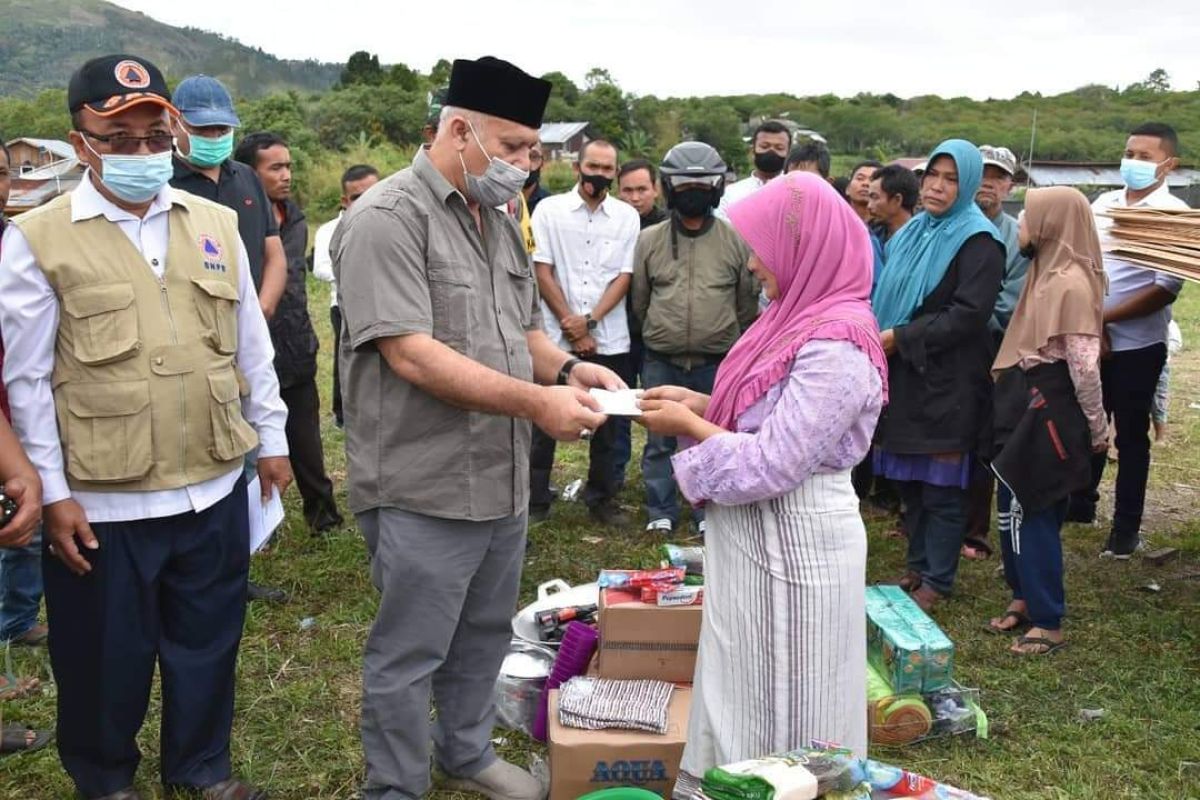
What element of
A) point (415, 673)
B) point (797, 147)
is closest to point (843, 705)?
point (415, 673)

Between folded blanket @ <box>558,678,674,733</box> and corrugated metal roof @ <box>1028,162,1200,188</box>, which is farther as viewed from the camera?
corrugated metal roof @ <box>1028,162,1200,188</box>

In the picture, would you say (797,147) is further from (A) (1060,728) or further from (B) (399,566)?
(B) (399,566)

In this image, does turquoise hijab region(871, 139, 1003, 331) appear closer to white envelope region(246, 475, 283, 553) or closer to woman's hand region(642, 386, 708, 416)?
woman's hand region(642, 386, 708, 416)

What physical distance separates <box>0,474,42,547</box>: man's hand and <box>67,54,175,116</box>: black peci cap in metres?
0.93

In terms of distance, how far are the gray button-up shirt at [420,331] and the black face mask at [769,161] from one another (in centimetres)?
399

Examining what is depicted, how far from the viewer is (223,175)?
444cm

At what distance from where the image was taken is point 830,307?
2.57m

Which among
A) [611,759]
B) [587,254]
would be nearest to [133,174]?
[611,759]

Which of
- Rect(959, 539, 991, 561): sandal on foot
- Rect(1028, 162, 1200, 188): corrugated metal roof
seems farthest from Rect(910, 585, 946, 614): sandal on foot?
Rect(1028, 162, 1200, 188): corrugated metal roof

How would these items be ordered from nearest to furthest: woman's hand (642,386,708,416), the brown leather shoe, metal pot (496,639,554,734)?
woman's hand (642,386,708,416), the brown leather shoe, metal pot (496,639,554,734)

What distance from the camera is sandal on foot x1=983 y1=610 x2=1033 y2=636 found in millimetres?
4395

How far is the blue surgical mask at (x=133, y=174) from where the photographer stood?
2.54 m

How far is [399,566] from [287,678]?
158 centimetres

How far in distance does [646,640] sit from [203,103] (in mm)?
2980
